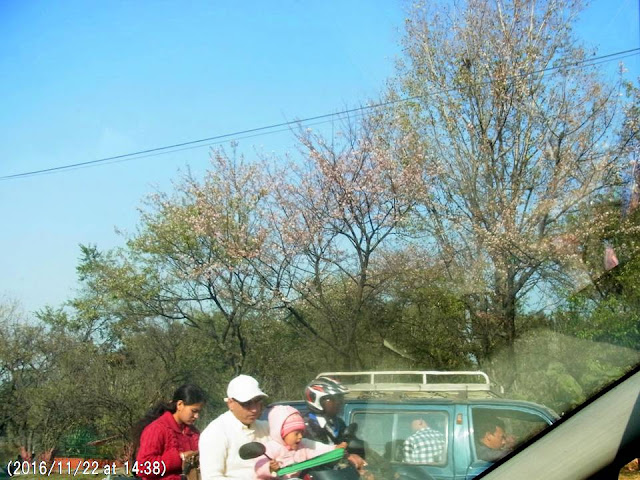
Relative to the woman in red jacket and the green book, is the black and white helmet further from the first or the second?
the woman in red jacket

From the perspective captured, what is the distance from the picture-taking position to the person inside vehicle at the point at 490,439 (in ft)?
12.4

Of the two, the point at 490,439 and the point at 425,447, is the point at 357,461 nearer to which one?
the point at 425,447

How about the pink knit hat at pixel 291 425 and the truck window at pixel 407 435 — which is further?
the truck window at pixel 407 435

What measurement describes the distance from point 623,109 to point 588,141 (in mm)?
539

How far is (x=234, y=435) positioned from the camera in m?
3.74

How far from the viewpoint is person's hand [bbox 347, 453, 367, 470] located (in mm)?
3914

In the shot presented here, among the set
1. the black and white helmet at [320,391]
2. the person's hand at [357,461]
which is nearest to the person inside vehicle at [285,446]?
the person's hand at [357,461]

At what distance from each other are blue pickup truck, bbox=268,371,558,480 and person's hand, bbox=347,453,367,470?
97 mm

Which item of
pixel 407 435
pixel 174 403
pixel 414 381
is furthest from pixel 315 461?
pixel 414 381

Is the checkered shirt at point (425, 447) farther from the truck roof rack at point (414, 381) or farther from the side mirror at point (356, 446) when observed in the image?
the truck roof rack at point (414, 381)

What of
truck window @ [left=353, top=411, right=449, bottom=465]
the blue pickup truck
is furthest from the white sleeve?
truck window @ [left=353, top=411, right=449, bottom=465]

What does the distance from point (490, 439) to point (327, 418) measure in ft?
3.01

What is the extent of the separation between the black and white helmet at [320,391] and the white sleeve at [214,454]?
23.6 inches

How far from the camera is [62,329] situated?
A: 19.9 ft
